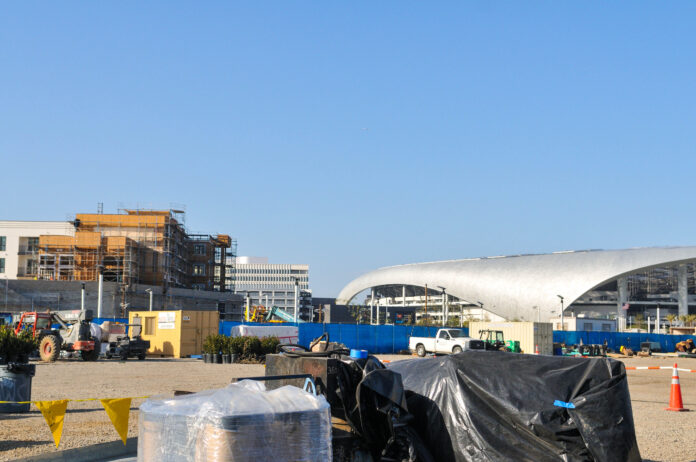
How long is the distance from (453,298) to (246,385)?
400 feet

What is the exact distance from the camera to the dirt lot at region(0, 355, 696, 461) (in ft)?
32.4

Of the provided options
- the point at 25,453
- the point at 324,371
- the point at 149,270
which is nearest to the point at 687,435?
the point at 324,371

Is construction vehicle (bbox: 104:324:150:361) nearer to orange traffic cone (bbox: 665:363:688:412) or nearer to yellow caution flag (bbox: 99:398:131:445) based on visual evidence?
orange traffic cone (bbox: 665:363:688:412)

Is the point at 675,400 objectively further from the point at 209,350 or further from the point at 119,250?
the point at 119,250

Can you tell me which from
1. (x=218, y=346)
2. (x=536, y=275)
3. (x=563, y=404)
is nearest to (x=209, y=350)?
(x=218, y=346)

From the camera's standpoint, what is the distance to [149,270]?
74.8 m

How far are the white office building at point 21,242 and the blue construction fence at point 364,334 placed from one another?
4972cm

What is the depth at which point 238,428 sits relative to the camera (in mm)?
4609

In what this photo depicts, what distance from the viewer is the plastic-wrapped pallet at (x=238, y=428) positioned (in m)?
4.61

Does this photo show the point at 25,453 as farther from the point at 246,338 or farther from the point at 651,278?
the point at 651,278

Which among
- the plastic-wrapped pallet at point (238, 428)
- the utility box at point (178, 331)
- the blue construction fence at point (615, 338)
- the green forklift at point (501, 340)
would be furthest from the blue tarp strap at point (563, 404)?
the blue construction fence at point (615, 338)

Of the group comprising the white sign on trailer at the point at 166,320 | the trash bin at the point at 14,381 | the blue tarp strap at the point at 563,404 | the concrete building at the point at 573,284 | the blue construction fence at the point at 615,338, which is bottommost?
the blue construction fence at the point at 615,338

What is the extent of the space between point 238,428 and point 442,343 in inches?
1521

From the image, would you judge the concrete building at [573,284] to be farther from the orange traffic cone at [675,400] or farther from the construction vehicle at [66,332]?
the orange traffic cone at [675,400]
